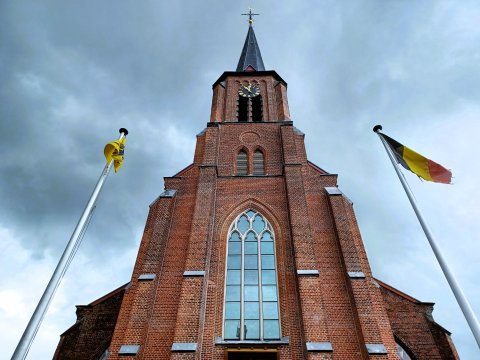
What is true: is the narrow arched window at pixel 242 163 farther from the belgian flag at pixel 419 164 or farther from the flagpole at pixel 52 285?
the flagpole at pixel 52 285

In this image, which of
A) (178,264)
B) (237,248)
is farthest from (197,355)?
(237,248)

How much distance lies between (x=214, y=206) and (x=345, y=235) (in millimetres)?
5539

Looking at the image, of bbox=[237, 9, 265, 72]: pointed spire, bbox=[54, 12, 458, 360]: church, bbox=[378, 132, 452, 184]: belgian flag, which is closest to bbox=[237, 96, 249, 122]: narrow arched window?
bbox=[54, 12, 458, 360]: church

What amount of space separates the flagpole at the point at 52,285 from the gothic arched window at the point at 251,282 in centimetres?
613

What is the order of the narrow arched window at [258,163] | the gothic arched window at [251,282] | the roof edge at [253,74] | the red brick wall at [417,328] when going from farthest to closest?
the roof edge at [253,74]
the narrow arched window at [258,163]
the red brick wall at [417,328]
the gothic arched window at [251,282]

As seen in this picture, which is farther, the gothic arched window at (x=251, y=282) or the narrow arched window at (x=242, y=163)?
the narrow arched window at (x=242, y=163)

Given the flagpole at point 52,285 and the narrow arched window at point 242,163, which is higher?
the narrow arched window at point 242,163

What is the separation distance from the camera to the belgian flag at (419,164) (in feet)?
30.6

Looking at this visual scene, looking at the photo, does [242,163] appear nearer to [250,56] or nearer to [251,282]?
[251,282]

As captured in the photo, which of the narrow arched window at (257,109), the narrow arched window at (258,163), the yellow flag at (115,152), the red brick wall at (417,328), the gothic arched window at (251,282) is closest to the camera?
the yellow flag at (115,152)

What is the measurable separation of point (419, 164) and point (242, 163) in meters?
9.70

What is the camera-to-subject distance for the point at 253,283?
520 inches

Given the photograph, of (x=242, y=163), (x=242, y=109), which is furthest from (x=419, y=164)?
(x=242, y=109)

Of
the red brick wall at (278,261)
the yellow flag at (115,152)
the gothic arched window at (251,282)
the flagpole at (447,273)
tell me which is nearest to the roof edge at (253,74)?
the red brick wall at (278,261)
